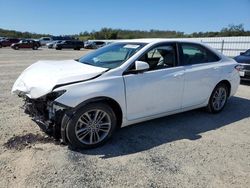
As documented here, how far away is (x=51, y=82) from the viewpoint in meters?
3.95

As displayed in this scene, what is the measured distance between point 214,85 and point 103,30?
76.5 meters

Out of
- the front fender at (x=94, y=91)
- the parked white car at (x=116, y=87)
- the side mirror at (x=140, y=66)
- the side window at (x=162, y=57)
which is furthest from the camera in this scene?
the side window at (x=162, y=57)

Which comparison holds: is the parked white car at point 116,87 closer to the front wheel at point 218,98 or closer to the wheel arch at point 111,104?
the wheel arch at point 111,104

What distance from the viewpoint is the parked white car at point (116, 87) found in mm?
3929

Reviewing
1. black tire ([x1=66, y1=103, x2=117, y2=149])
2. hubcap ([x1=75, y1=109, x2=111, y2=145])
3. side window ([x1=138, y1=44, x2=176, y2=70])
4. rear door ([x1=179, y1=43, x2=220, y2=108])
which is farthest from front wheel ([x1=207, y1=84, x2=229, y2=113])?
hubcap ([x1=75, y1=109, x2=111, y2=145])

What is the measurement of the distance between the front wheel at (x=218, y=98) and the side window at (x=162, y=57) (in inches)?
55.7

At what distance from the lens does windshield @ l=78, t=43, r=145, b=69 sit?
468 centimetres

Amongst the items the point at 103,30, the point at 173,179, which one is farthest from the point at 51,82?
the point at 103,30

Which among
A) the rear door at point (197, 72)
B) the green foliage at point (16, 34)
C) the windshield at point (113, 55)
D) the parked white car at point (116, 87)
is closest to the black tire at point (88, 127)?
the parked white car at point (116, 87)

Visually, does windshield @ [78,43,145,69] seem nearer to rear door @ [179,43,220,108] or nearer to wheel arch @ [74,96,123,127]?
wheel arch @ [74,96,123,127]

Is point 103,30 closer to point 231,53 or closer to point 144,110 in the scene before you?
point 231,53

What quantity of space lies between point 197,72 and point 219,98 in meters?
1.12

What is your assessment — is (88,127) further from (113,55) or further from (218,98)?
(218,98)

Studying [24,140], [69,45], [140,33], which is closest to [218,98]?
[24,140]
